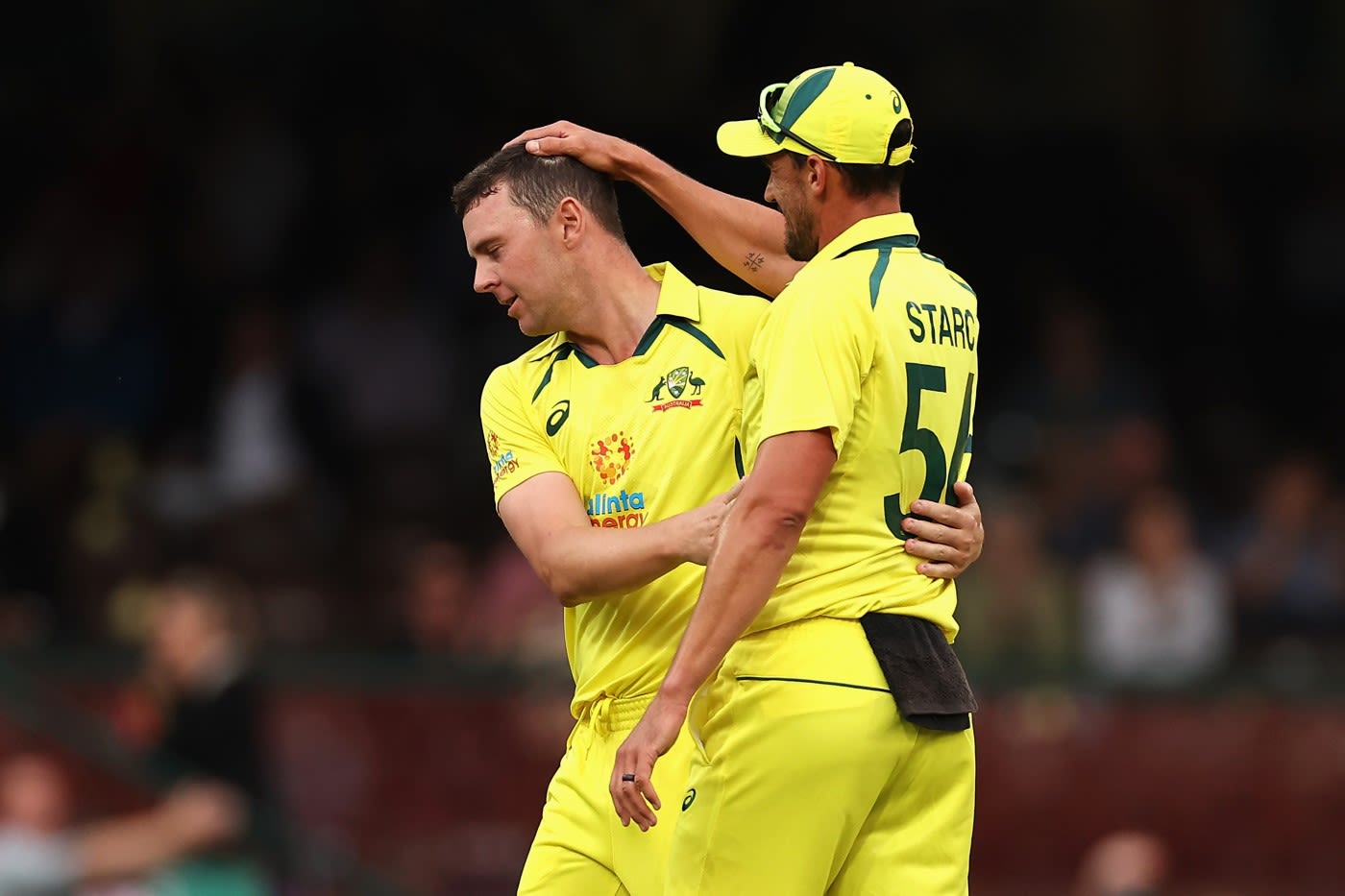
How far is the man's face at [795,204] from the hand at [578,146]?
557mm

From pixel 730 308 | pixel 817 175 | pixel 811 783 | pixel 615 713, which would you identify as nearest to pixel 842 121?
pixel 817 175

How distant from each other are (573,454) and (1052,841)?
6.07 m

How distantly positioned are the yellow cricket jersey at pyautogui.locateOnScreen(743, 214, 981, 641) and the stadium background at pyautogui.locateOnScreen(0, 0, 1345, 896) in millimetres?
5946

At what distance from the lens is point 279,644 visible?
11.0 meters

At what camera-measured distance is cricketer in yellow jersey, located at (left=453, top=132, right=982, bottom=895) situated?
4527mm

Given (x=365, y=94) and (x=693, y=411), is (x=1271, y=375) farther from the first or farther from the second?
(x=693, y=411)

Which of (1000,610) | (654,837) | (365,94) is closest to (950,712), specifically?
(654,837)

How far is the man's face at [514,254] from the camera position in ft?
15.3

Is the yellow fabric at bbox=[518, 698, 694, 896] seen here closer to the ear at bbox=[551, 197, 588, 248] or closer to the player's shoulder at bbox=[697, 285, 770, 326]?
the player's shoulder at bbox=[697, 285, 770, 326]

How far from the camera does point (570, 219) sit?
15.4ft

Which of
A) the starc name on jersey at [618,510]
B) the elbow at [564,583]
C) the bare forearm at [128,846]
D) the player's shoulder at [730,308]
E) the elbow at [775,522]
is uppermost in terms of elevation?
the player's shoulder at [730,308]

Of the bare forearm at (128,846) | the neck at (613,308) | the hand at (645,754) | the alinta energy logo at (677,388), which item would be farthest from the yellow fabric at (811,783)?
the bare forearm at (128,846)

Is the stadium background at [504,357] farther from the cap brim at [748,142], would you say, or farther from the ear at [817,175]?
the ear at [817,175]

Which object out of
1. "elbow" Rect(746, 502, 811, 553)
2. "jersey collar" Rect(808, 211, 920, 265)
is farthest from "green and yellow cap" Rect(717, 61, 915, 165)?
"elbow" Rect(746, 502, 811, 553)
